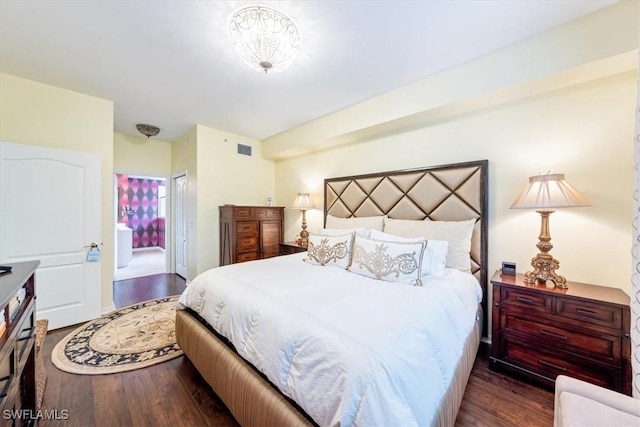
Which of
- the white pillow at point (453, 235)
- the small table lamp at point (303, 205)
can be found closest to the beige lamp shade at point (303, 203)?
the small table lamp at point (303, 205)

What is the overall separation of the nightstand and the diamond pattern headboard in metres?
0.46

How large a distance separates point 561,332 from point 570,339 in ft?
0.18

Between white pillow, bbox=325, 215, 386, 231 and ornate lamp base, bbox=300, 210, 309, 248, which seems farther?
ornate lamp base, bbox=300, 210, 309, 248

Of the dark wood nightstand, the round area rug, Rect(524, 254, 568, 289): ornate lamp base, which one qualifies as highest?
Rect(524, 254, 568, 289): ornate lamp base

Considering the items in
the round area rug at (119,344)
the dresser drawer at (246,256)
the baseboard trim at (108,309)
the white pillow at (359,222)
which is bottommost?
the round area rug at (119,344)

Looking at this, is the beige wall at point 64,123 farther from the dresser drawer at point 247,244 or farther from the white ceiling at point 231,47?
the dresser drawer at point 247,244

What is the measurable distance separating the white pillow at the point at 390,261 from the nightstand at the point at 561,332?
702 millimetres

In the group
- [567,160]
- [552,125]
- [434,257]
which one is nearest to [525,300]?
[434,257]

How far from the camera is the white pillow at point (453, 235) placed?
2342mm

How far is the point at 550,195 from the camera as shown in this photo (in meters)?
1.87

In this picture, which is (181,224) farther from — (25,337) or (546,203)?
(546,203)

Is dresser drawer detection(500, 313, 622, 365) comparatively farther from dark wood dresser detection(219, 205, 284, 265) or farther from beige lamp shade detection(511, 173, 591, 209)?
dark wood dresser detection(219, 205, 284, 265)

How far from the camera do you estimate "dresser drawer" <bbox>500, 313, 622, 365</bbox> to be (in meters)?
1.59

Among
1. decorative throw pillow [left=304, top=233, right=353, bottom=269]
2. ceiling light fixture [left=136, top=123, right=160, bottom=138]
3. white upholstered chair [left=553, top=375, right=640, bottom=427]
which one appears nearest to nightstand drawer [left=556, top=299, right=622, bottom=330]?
white upholstered chair [left=553, top=375, right=640, bottom=427]
